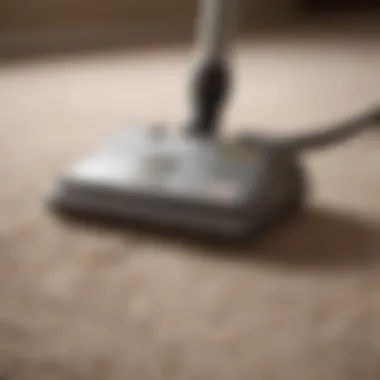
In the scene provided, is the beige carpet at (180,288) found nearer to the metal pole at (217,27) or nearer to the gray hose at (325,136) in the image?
the gray hose at (325,136)

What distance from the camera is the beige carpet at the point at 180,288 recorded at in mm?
901

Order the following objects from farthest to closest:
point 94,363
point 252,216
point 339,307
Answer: point 252,216 < point 339,307 < point 94,363

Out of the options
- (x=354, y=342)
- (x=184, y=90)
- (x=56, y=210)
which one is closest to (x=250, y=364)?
(x=354, y=342)

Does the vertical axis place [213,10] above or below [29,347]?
above

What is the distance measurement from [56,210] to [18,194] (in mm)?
93

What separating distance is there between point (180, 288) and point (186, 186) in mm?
169

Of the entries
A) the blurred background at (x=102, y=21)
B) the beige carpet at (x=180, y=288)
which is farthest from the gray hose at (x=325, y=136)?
the blurred background at (x=102, y=21)

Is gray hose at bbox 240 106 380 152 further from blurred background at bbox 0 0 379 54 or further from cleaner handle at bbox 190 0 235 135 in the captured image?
blurred background at bbox 0 0 379 54

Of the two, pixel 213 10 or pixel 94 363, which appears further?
pixel 213 10

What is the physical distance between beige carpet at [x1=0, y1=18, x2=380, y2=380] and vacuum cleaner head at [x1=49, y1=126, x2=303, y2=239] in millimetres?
31

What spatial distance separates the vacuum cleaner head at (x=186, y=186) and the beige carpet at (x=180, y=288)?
0.10 feet

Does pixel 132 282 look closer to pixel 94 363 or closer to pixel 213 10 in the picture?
pixel 94 363

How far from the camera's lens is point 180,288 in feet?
3.45

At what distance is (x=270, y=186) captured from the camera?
3.92 feet
